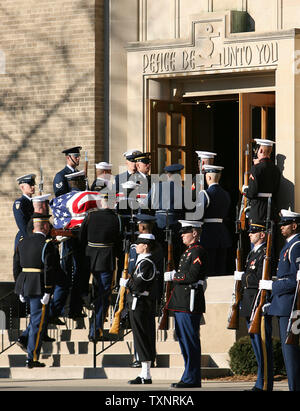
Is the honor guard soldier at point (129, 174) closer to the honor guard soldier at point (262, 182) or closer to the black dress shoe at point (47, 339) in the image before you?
the honor guard soldier at point (262, 182)

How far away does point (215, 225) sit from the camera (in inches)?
702

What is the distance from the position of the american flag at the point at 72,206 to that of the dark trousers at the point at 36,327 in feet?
5.28

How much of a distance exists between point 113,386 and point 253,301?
6.41ft

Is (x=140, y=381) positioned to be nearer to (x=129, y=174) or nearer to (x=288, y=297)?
(x=288, y=297)

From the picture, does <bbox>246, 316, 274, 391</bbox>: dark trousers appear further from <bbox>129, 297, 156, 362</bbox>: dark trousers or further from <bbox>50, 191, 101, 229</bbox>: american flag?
<bbox>50, 191, 101, 229</bbox>: american flag

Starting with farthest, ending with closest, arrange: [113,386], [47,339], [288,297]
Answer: [47,339], [113,386], [288,297]

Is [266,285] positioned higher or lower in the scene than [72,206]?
lower

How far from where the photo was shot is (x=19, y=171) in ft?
71.3

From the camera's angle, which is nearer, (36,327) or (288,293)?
(288,293)

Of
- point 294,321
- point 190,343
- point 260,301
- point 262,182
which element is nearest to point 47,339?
point 190,343

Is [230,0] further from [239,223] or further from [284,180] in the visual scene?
[239,223]

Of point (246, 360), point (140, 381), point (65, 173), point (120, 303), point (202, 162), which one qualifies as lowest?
point (140, 381)

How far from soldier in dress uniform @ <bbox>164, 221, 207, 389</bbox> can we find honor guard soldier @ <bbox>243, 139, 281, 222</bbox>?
315cm

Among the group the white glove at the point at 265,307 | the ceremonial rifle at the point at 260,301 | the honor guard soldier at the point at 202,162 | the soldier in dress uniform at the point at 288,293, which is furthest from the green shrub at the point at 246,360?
the honor guard soldier at the point at 202,162
